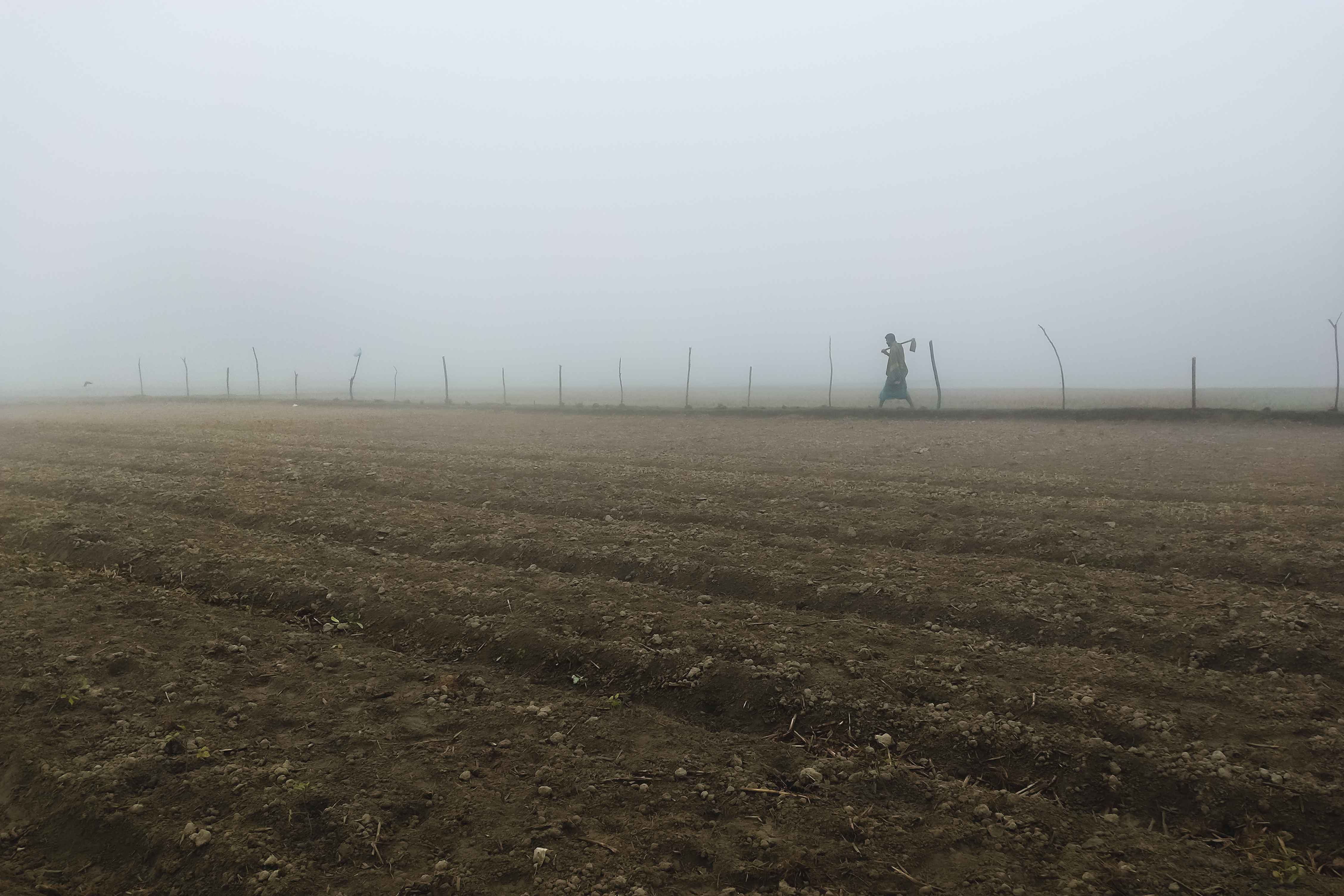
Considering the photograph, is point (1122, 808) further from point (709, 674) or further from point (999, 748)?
point (709, 674)

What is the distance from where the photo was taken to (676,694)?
395 centimetres

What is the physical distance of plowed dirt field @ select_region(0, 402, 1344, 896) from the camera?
9.07ft

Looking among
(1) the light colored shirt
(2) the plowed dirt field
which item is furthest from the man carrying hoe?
(2) the plowed dirt field

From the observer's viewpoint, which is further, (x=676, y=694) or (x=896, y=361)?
(x=896, y=361)

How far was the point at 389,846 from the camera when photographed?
2.81 metres

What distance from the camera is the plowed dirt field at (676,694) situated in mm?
2764

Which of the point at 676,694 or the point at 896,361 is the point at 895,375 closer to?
the point at 896,361

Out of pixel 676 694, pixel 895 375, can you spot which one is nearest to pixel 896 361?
pixel 895 375

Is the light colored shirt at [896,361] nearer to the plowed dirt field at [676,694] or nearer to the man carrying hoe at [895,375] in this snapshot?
the man carrying hoe at [895,375]

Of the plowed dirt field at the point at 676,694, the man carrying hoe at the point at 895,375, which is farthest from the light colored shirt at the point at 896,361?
the plowed dirt field at the point at 676,694

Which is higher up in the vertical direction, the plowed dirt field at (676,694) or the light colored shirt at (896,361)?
the light colored shirt at (896,361)

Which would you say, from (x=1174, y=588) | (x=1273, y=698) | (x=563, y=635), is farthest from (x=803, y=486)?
(x=1273, y=698)

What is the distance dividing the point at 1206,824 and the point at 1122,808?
0.27m

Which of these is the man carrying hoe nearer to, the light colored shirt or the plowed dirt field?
the light colored shirt
